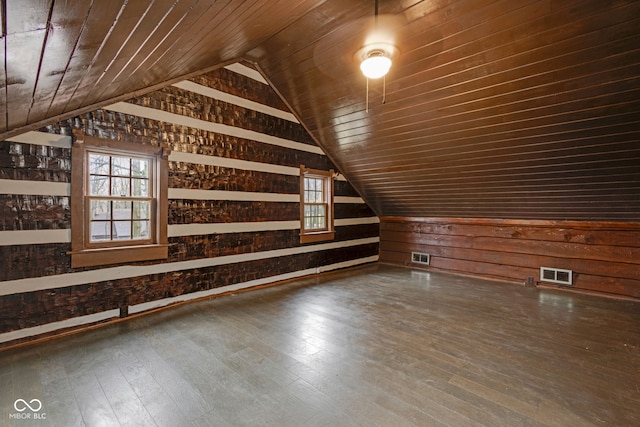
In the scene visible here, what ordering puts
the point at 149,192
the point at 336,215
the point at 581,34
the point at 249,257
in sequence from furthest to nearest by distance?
1. the point at 336,215
2. the point at 249,257
3. the point at 149,192
4. the point at 581,34

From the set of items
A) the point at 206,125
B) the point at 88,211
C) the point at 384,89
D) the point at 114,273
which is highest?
the point at 384,89

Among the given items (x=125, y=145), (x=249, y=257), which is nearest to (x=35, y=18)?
(x=125, y=145)

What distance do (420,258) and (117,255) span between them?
493 centimetres

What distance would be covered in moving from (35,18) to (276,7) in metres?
1.81

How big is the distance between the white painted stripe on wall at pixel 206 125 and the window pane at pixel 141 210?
3.08 ft

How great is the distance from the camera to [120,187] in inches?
126

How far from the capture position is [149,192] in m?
3.36

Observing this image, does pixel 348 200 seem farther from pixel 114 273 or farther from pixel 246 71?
pixel 114 273

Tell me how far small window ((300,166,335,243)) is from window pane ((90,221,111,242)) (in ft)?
8.51

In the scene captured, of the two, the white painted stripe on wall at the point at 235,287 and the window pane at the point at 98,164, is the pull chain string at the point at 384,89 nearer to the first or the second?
the white painted stripe on wall at the point at 235,287

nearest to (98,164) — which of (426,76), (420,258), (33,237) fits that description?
(33,237)

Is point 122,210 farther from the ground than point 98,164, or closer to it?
closer to it

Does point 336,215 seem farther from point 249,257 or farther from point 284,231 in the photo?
point 249,257

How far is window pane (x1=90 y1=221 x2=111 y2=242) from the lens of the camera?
3.03 metres
